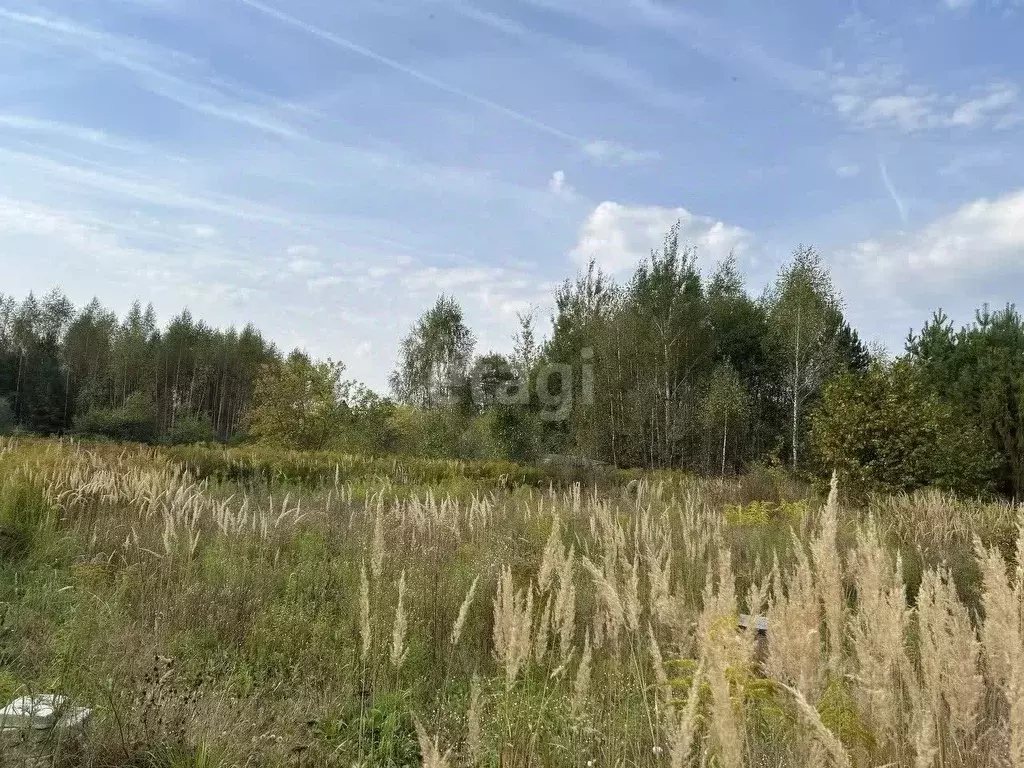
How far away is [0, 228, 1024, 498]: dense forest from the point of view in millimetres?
15320

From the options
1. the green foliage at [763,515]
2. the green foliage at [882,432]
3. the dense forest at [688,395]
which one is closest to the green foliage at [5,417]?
the dense forest at [688,395]

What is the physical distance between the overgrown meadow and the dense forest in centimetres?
802

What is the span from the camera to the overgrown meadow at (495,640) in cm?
195

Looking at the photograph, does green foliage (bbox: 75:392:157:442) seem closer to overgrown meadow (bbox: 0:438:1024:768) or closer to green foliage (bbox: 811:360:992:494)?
overgrown meadow (bbox: 0:438:1024:768)

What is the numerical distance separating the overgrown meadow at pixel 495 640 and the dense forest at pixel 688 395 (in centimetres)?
802

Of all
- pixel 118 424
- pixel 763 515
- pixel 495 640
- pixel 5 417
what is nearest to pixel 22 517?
pixel 495 640

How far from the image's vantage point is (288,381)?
27.7m

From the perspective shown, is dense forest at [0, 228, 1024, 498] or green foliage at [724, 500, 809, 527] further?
Answer: dense forest at [0, 228, 1024, 498]

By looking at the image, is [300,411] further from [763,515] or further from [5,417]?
[763,515]

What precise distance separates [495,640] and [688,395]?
26.7 metres

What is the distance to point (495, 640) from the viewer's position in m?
2.20

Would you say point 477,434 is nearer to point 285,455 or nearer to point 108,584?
point 285,455

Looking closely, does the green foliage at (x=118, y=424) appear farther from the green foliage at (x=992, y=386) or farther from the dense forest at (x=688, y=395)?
the green foliage at (x=992, y=386)

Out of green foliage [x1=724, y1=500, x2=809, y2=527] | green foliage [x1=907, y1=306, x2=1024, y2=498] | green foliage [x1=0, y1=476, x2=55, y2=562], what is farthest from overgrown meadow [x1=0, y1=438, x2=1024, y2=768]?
green foliage [x1=907, y1=306, x2=1024, y2=498]
